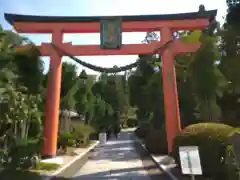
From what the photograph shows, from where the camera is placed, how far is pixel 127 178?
10.2 meters

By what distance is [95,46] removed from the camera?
1429cm

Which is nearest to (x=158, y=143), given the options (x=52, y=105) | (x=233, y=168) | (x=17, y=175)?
(x=52, y=105)

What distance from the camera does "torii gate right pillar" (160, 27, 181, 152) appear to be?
45.3 ft

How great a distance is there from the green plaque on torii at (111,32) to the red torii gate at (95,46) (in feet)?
0.77

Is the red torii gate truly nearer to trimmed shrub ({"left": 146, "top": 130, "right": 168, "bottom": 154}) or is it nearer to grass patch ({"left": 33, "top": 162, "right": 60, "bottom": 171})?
grass patch ({"left": 33, "top": 162, "right": 60, "bottom": 171})

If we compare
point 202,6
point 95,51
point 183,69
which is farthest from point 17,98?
point 202,6

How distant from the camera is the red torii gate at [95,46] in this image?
1411 cm

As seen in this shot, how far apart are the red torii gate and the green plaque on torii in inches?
9.2

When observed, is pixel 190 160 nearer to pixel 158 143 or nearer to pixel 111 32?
pixel 111 32

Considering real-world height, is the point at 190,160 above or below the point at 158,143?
above

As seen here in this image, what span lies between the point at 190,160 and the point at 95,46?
923cm

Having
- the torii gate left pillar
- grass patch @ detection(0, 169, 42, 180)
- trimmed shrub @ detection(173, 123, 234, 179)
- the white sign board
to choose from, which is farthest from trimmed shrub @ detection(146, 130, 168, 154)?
the white sign board

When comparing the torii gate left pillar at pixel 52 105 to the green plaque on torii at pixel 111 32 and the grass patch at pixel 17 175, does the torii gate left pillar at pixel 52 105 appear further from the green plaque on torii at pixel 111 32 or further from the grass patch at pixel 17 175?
the grass patch at pixel 17 175

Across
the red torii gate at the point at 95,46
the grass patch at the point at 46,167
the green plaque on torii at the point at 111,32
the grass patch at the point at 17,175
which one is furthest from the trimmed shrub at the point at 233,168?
the green plaque on torii at the point at 111,32
